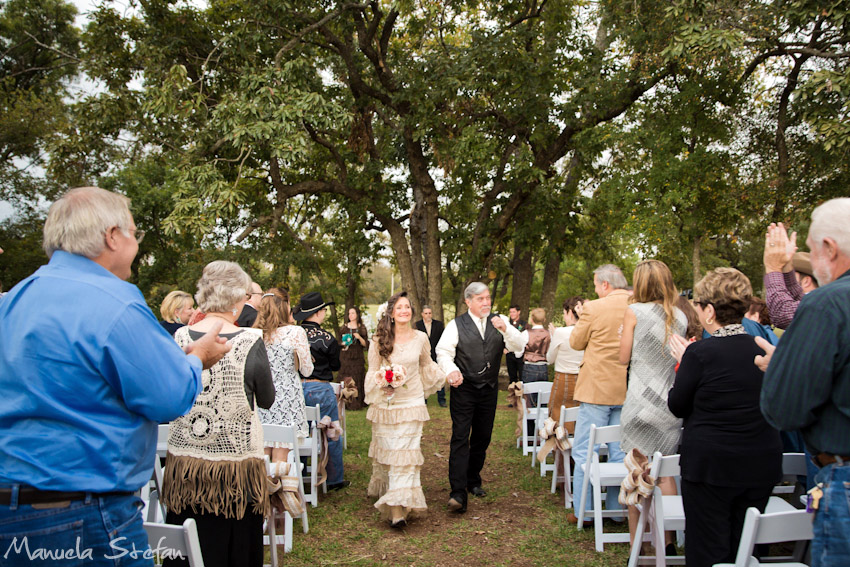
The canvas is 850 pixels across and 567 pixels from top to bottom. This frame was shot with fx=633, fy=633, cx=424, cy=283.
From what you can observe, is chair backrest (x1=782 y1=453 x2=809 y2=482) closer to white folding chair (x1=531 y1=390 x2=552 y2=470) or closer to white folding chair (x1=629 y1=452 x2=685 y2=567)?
white folding chair (x1=629 y1=452 x2=685 y2=567)

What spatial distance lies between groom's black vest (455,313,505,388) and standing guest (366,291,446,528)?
0.34m

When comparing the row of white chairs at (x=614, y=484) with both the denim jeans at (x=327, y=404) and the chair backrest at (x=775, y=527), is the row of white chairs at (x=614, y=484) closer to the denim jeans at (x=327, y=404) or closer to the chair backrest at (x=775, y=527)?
the chair backrest at (x=775, y=527)

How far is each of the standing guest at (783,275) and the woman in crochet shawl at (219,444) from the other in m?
2.84

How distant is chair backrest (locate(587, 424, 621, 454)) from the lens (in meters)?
4.82

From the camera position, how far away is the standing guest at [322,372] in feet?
22.1

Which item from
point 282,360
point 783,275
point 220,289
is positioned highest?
point 783,275

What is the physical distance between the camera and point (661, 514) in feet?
12.7

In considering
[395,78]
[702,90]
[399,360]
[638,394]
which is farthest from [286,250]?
[638,394]

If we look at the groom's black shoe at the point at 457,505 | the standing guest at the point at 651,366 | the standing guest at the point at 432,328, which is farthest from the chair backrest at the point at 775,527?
the standing guest at the point at 432,328

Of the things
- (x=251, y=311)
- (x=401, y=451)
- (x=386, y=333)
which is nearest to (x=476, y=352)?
(x=386, y=333)

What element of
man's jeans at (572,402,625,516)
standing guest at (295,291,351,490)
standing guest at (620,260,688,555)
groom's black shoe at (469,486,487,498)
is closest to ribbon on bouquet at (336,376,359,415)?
standing guest at (295,291,351,490)

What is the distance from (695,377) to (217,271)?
261 centimetres

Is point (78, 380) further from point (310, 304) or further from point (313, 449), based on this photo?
point (310, 304)

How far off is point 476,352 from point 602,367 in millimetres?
1202
